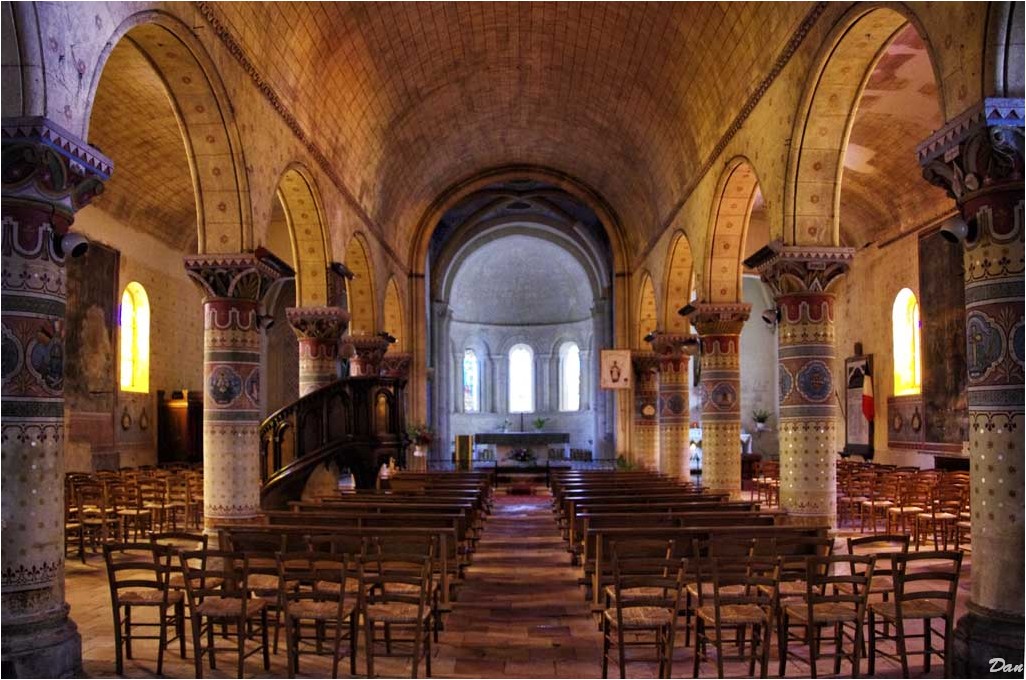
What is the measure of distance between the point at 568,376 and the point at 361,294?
23115 millimetres

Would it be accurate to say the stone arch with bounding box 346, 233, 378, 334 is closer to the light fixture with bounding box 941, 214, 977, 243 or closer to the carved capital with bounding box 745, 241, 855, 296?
the carved capital with bounding box 745, 241, 855, 296

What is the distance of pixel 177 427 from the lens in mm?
23328

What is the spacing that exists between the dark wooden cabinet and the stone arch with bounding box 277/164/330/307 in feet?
25.2

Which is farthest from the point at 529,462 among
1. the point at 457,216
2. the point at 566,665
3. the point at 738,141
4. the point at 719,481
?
the point at 566,665

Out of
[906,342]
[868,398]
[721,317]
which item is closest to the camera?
[721,317]

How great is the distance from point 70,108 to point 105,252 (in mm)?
14961

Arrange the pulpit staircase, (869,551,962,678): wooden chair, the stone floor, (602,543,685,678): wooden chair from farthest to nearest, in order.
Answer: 1. the pulpit staircase
2. the stone floor
3. (869,551,962,678): wooden chair
4. (602,543,685,678): wooden chair

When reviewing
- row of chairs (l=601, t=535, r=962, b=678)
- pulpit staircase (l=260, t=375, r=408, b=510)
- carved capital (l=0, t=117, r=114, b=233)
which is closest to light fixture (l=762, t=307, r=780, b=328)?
row of chairs (l=601, t=535, r=962, b=678)

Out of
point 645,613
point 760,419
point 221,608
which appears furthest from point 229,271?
point 760,419

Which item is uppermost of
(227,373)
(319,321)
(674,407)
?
(319,321)

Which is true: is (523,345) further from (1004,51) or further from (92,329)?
(1004,51)

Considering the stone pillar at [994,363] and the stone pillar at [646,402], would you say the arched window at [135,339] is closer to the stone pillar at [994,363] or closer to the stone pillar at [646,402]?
the stone pillar at [646,402]

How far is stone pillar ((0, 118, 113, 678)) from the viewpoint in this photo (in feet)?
21.1

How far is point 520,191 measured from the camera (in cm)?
3309
